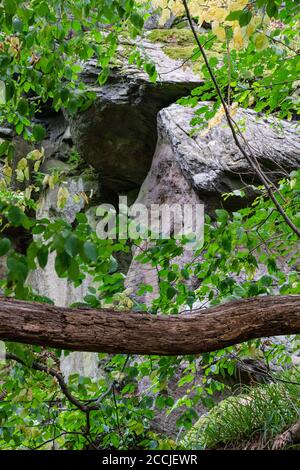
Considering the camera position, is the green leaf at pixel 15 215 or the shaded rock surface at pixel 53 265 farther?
the shaded rock surface at pixel 53 265

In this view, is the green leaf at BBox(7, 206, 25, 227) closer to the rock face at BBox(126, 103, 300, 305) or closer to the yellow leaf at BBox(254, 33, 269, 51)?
the yellow leaf at BBox(254, 33, 269, 51)

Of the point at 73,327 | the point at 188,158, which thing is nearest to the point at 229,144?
the point at 188,158

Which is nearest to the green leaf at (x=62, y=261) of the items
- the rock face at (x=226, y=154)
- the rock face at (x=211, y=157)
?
the rock face at (x=211, y=157)

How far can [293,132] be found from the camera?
6.39 m

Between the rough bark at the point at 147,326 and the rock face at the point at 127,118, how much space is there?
5.04 metres

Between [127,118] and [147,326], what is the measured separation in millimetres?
5778

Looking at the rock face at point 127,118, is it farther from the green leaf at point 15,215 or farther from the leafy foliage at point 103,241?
the green leaf at point 15,215

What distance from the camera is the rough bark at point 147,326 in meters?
1.84

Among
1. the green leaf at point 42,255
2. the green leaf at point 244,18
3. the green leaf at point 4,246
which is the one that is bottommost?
the green leaf at point 4,246

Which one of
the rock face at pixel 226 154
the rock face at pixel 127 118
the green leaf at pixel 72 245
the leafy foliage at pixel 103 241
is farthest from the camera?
the rock face at pixel 127 118

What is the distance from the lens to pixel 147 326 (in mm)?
2047

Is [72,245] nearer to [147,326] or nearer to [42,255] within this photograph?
[42,255]

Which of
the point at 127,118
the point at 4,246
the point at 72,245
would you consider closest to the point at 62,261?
the point at 72,245
